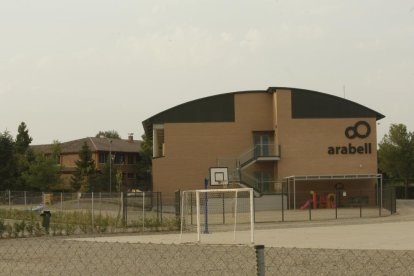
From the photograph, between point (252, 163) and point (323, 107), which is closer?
point (323, 107)

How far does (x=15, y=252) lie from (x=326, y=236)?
1086 centimetres

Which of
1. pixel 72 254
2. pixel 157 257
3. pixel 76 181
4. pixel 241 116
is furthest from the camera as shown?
pixel 76 181

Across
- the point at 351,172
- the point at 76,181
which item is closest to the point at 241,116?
the point at 351,172

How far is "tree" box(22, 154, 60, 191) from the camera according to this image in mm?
70375

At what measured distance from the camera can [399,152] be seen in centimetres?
7231

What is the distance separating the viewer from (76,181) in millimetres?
80812

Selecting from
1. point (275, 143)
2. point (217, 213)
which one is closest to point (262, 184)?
point (275, 143)

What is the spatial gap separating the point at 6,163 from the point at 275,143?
3375cm

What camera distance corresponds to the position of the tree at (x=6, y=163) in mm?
71875

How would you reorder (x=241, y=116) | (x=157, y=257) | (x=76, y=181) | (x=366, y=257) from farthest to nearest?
(x=76, y=181) < (x=241, y=116) < (x=157, y=257) < (x=366, y=257)

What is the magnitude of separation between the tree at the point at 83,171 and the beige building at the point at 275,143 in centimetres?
2483

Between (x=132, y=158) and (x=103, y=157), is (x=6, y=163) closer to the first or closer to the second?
(x=103, y=157)

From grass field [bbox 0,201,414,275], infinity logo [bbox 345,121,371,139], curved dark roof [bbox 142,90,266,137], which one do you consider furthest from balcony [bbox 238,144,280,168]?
grass field [bbox 0,201,414,275]

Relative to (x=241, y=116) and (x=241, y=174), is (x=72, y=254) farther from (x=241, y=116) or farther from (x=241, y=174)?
(x=241, y=116)
